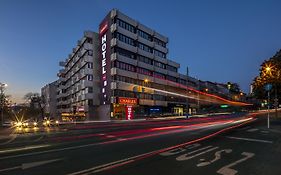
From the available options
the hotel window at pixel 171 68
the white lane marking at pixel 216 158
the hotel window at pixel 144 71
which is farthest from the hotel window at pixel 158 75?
the white lane marking at pixel 216 158

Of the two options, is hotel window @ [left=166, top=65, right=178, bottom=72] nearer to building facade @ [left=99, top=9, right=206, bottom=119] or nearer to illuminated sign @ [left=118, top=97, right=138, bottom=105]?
building facade @ [left=99, top=9, right=206, bottom=119]

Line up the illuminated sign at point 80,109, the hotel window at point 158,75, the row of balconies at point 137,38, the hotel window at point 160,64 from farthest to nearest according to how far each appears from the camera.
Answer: the hotel window at point 160,64, the hotel window at point 158,75, the illuminated sign at point 80,109, the row of balconies at point 137,38

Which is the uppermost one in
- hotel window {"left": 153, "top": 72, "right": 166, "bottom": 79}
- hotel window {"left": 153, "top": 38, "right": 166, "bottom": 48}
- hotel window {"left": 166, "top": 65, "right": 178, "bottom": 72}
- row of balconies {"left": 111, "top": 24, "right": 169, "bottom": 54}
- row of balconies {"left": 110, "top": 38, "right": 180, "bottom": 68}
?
hotel window {"left": 153, "top": 38, "right": 166, "bottom": 48}

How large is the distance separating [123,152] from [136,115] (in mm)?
58024

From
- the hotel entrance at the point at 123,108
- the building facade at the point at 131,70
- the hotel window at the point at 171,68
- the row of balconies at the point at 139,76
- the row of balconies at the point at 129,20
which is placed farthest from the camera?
the hotel window at the point at 171,68

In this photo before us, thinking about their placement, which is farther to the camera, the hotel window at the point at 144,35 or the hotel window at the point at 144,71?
the hotel window at the point at 144,35

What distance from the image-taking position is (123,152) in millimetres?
11641

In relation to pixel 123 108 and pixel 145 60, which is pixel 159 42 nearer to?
pixel 145 60

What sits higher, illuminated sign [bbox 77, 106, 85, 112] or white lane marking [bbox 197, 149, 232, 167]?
illuminated sign [bbox 77, 106, 85, 112]

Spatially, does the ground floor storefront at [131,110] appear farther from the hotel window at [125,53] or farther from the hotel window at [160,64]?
the hotel window at [160,64]

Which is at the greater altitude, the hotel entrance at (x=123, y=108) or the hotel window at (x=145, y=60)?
the hotel window at (x=145, y=60)

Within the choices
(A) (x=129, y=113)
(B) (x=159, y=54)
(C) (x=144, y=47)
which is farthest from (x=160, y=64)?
(A) (x=129, y=113)

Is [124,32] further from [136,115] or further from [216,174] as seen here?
[216,174]

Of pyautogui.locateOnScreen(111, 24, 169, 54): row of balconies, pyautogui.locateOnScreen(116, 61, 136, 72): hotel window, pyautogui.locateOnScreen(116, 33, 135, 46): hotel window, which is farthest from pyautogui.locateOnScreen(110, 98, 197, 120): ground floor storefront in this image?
pyautogui.locateOnScreen(111, 24, 169, 54): row of balconies
